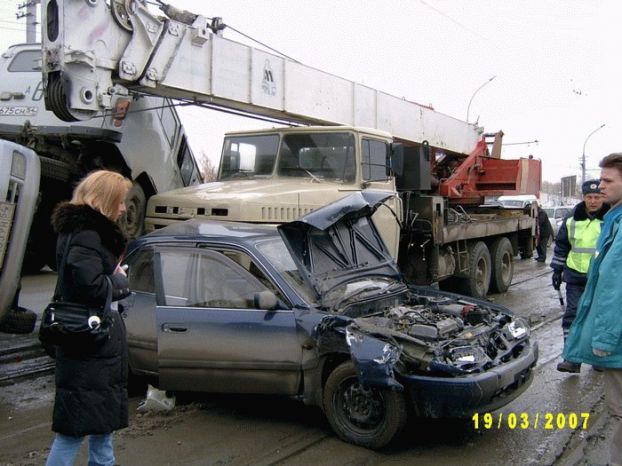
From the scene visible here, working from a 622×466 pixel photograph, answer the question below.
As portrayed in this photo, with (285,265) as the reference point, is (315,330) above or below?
below

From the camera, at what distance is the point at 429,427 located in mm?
4613

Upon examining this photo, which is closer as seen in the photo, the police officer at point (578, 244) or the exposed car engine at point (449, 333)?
the exposed car engine at point (449, 333)

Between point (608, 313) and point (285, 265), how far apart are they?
240 centimetres

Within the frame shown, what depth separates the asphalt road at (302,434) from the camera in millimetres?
4090

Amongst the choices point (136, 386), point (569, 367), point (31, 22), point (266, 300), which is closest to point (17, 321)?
point (136, 386)

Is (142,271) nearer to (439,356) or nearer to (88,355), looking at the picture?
(88,355)

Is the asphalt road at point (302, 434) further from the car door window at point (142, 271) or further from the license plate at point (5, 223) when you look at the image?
the license plate at point (5, 223)

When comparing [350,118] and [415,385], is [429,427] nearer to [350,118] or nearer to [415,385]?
[415,385]

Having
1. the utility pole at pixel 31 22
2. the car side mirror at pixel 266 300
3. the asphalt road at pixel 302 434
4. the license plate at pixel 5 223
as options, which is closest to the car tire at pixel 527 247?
the asphalt road at pixel 302 434

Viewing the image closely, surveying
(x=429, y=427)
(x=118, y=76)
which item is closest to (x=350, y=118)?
(x=118, y=76)

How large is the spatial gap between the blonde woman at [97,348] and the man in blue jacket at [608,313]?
2569mm

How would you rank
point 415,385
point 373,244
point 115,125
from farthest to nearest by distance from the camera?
point 115,125, point 373,244, point 415,385

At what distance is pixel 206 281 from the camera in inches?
189

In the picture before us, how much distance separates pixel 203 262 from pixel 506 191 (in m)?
9.49
